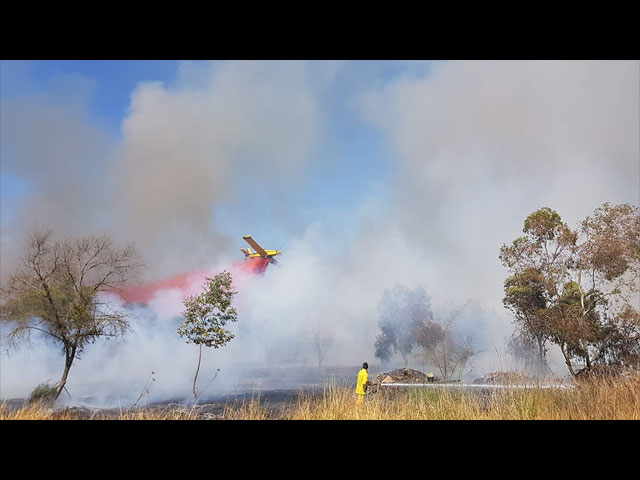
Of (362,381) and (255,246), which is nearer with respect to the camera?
(362,381)

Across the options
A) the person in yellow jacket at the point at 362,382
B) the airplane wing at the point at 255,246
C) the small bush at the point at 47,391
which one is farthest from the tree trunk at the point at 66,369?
the person in yellow jacket at the point at 362,382

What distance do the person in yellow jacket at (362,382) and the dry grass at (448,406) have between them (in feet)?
0.66

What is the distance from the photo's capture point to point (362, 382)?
791cm

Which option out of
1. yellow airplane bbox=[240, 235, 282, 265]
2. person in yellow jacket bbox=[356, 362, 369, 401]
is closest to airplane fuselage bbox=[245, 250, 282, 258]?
yellow airplane bbox=[240, 235, 282, 265]

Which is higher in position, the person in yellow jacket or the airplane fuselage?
the airplane fuselage

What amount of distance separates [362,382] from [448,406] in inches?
60.7

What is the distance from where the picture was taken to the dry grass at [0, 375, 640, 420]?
6.81 m

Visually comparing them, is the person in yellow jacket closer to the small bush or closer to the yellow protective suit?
the yellow protective suit

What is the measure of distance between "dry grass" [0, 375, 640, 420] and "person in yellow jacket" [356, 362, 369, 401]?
20cm

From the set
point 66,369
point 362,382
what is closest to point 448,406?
point 362,382

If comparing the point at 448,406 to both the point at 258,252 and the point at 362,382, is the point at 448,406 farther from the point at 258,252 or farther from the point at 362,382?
the point at 258,252
